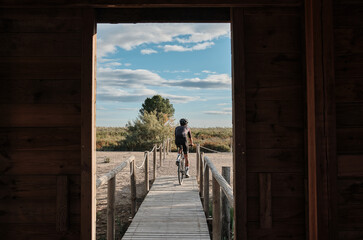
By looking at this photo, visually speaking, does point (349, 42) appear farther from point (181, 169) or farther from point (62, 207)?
point (181, 169)

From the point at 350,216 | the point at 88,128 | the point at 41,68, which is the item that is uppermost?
the point at 41,68

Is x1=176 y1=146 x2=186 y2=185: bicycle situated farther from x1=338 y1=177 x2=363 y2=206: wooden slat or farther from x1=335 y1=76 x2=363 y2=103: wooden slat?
x1=335 y1=76 x2=363 y2=103: wooden slat

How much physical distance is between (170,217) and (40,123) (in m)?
3.18

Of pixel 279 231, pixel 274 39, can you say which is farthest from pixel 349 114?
pixel 279 231

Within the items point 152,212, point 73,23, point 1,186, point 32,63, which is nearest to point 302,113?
point 73,23

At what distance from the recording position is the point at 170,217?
4660mm

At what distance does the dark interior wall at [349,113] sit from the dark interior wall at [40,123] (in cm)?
208

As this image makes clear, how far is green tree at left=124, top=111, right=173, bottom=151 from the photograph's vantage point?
20078 millimetres

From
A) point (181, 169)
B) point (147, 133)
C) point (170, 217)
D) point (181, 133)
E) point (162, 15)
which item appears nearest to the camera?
point (162, 15)

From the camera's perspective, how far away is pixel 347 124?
2.09m

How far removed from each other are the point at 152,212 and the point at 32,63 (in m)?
3.59

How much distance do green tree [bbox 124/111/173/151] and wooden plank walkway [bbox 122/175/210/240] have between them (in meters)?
13.2

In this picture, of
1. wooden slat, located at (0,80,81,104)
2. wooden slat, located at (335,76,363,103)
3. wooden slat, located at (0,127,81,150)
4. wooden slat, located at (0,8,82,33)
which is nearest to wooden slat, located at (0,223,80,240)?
wooden slat, located at (0,127,81,150)

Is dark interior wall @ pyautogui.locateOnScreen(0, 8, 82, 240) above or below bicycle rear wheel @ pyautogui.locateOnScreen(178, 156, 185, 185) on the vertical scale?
above
